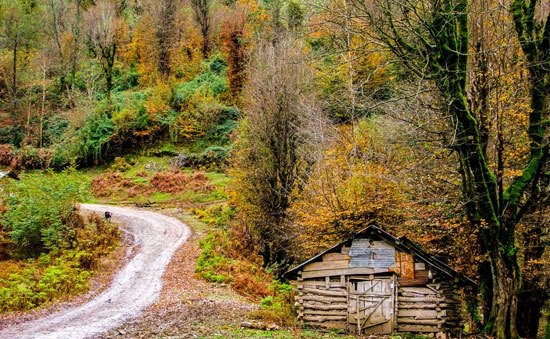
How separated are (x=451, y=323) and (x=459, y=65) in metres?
9.01

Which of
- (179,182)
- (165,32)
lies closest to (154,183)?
(179,182)

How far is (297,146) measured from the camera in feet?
74.7

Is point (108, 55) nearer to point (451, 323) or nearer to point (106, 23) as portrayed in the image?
point (106, 23)

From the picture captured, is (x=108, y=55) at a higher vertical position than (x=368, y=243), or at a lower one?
higher

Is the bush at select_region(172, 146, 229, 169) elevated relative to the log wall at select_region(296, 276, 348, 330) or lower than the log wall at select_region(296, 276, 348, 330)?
elevated

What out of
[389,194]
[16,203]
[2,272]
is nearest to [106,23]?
Result: [16,203]

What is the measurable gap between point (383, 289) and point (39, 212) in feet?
53.5

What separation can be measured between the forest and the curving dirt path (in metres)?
1.52

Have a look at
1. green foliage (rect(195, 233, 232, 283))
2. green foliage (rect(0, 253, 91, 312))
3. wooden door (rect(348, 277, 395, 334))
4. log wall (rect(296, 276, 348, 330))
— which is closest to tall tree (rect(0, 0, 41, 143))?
green foliage (rect(195, 233, 232, 283))

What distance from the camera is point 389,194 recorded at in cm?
1819

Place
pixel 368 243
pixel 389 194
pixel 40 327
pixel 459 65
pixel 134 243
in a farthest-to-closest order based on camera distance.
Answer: pixel 134 243 < pixel 389 194 < pixel 368 243 < pixel 40 327 < pixel 459 65

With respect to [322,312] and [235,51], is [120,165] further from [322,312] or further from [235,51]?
[322,312]

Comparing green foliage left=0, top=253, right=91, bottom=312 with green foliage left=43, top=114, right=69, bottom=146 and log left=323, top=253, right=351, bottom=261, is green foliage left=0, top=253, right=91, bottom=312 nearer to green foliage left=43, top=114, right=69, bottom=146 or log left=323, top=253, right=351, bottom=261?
log left=323, top=253, right=351, bottom=261

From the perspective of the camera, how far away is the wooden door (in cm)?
1573
